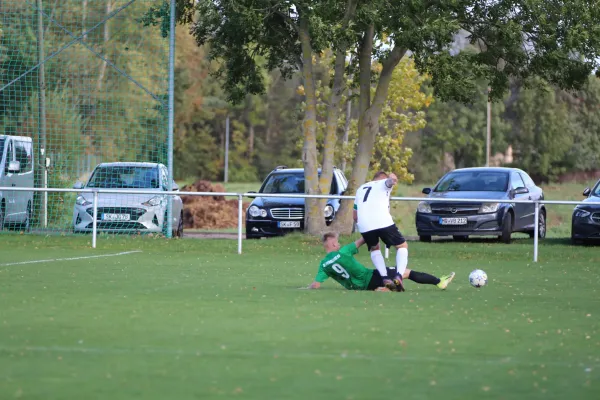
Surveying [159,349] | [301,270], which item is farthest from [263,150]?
[159,349]

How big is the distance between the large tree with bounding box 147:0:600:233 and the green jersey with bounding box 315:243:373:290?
10997 mm

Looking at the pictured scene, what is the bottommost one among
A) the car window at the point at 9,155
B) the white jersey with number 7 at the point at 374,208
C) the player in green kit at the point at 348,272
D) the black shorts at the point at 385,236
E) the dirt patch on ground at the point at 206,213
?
the dirt patch on ground at the point at 206,213

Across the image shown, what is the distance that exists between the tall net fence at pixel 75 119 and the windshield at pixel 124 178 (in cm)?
2

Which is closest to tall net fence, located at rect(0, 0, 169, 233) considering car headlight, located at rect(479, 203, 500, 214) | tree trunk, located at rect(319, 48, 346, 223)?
tree trunk, located at rect(319, 48, 346, 223)

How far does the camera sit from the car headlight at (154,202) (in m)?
25.0

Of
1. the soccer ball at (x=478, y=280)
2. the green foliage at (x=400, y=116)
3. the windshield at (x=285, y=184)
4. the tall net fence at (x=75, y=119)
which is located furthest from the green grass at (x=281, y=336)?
the green foliage at (x=400, y=116)

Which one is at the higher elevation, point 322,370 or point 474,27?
point 474,27

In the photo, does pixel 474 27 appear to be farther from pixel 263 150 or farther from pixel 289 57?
pixel 263 150

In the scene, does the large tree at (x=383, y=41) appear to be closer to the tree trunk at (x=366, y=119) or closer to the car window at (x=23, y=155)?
the tree trunk at (x=366, y=119)

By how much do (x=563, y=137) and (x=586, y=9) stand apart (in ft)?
238

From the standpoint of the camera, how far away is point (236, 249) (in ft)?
74.9

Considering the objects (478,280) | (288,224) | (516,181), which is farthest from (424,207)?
(478,280)

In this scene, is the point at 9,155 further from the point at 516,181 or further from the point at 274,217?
the point at 516,181

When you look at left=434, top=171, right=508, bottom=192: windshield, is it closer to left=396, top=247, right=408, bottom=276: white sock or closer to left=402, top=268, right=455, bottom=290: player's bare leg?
left=402, top=268, right=455, bottom=290: player's bare leg
